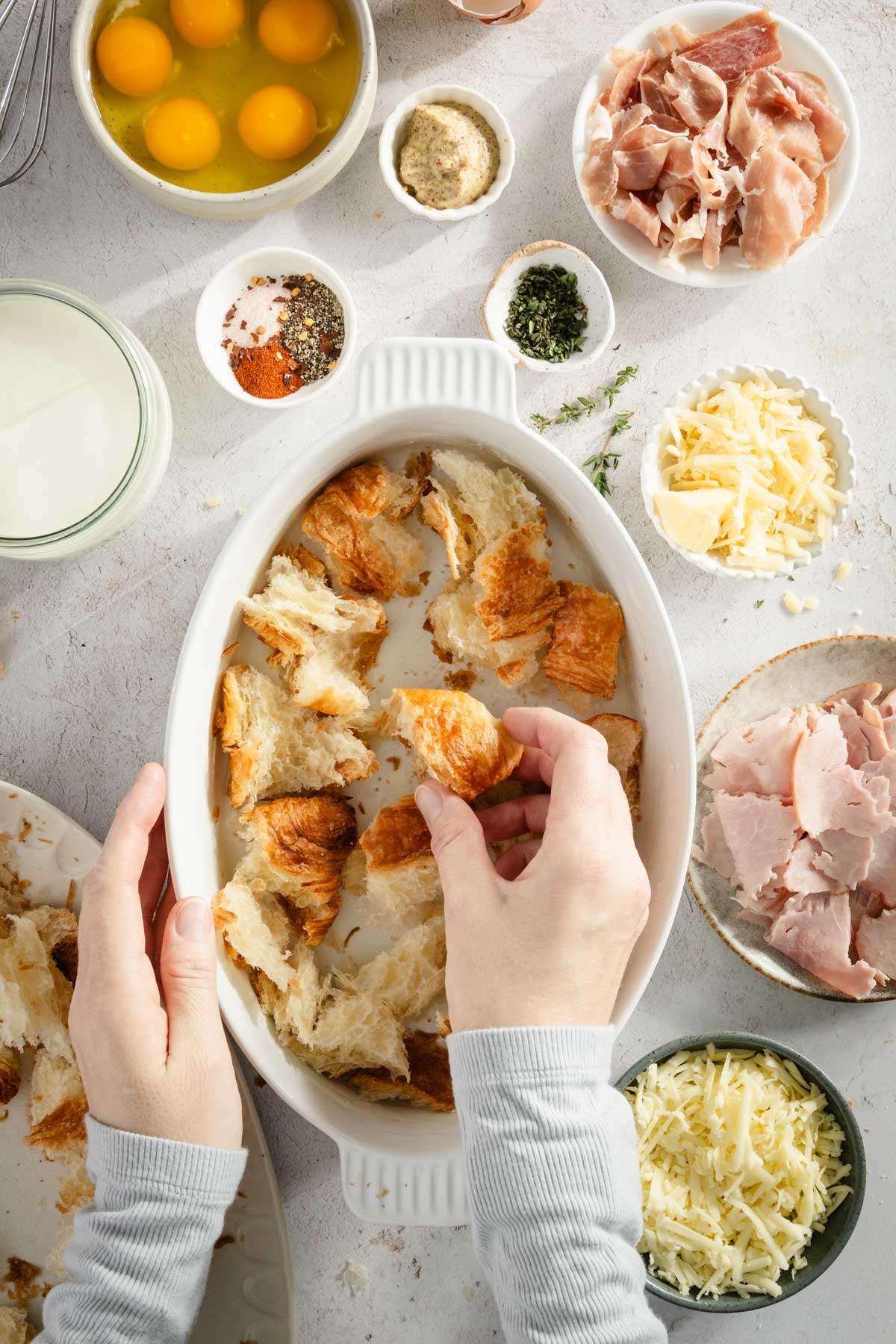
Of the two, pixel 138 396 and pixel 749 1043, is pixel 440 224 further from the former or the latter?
pixel 749 1043

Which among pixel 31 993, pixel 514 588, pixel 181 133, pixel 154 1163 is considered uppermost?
pixel 181 133

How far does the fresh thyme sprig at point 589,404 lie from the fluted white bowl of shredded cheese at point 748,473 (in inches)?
7.0

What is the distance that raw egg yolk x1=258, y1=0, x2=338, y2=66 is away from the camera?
8.60 ft

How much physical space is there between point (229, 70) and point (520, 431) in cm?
131

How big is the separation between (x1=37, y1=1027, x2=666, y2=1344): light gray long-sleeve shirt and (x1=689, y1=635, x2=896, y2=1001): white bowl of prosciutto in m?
0.78

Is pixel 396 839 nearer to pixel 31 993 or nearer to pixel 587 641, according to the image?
pixel 587 641

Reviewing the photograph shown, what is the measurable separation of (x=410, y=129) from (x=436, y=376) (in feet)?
2.76

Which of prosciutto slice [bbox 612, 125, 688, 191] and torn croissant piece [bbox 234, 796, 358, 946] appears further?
prosciutto slice [bbox 612, 125, 688, 191]

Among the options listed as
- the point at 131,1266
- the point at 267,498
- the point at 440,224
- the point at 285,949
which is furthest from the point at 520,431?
the point at 131,1266

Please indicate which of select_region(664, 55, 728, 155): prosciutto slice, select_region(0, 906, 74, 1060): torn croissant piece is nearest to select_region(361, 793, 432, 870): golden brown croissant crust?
select_region(0, 906, 74, 1060): torn croissant piece

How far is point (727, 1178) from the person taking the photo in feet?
8.39

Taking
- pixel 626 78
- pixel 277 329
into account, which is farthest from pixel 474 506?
pixel 626 78

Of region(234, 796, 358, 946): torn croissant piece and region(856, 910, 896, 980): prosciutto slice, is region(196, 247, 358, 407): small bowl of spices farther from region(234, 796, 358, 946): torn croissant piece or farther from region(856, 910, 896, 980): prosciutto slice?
region(856, 910, 896, 980): prosciutto slice

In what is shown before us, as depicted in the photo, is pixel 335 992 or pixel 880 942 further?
pixel 880 942
